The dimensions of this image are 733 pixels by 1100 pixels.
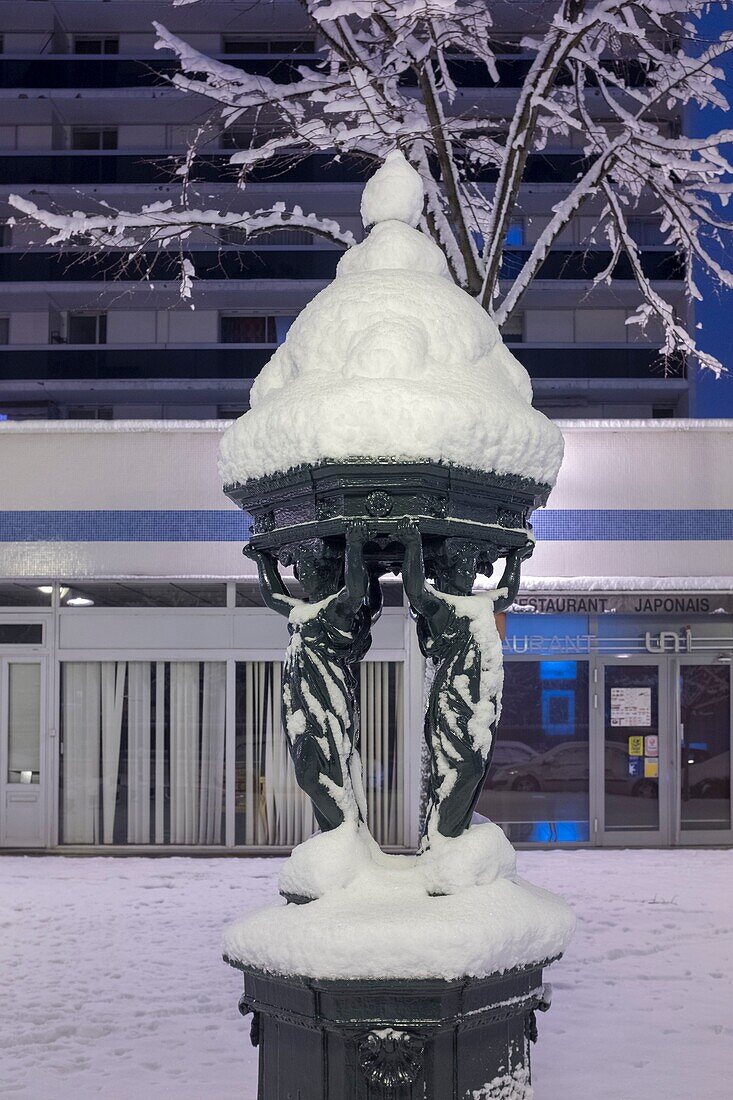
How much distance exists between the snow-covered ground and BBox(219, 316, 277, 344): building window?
24.5m

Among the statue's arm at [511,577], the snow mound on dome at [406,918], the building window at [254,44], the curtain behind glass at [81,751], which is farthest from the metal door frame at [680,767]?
the building window at [254,44]

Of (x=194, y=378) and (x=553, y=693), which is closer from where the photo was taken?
(x=553, y=693)

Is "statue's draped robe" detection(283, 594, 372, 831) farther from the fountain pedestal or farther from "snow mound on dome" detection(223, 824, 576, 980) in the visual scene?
the fountain pedestal

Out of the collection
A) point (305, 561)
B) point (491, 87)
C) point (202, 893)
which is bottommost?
point (202, 893)

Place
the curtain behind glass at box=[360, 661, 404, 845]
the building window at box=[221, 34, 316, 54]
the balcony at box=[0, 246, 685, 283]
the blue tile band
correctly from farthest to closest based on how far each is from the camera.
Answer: the building window at box=[221, 34, 316, 54] < the balcony at box=[0, 246, 685, 283] < the curtain behind glass at box=[360, 661, 404, 845] < the blue tile band

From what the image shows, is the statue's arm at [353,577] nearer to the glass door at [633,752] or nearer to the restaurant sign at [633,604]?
the restaurant sign at [633,604]

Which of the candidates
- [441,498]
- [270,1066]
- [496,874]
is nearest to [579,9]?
[441,498]

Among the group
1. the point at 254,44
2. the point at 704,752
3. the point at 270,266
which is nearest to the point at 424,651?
the point at 704,752

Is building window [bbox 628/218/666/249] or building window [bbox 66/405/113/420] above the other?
building window [bbox 628/218/666/249]

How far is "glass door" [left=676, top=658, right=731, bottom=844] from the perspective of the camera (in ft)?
42.6

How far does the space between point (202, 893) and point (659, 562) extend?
17.9ft

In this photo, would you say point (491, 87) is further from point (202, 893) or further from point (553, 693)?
point (202, 893)

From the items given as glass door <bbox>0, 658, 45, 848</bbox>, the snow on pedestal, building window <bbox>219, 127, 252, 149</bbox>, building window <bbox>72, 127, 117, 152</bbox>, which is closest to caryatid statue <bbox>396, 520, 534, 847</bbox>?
the snow on pedestal

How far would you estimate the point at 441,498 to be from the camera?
134 inches
